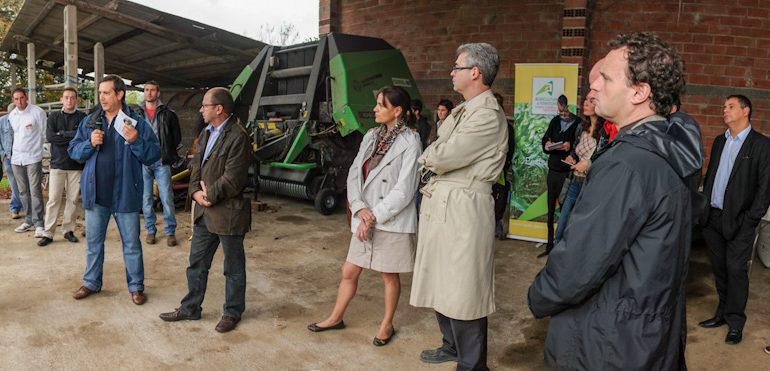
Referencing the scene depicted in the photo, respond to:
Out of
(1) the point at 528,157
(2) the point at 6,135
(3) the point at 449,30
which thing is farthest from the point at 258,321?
(3) the point at 449,30

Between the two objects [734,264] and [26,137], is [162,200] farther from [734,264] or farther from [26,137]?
[734,264]

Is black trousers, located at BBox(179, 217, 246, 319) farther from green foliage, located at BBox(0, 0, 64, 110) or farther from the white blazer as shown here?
green foliage, located at BBox(0, 0, 64, 110)

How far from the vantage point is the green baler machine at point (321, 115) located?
783cm

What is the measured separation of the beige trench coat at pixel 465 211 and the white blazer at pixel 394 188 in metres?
0.43

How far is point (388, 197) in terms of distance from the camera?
3.39 m

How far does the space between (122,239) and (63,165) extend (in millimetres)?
2392

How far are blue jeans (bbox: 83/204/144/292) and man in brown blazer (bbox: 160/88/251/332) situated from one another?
57 centimetres

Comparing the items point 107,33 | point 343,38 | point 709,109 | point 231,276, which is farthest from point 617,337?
point 107,33

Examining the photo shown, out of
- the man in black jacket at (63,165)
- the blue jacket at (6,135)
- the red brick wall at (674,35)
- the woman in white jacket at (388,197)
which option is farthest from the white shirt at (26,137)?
the red brick wall at (674,35)

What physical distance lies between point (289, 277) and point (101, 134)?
1960 millimetres

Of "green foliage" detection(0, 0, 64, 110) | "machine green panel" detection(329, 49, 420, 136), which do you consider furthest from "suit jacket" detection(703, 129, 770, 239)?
"green foliage" detection(0, 0, 64, 110)

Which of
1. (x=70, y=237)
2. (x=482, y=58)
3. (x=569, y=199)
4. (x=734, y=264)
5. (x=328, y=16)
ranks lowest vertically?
(x=70, y=237)

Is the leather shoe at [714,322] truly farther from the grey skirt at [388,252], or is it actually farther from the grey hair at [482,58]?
the grey hair at [482,58]

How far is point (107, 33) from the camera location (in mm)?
11164
